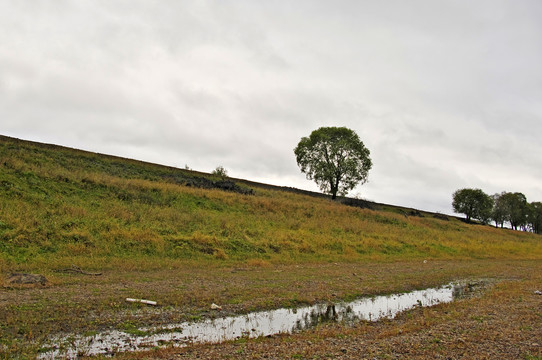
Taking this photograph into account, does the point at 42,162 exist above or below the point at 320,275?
above

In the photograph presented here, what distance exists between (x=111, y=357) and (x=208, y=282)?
26.5 feet

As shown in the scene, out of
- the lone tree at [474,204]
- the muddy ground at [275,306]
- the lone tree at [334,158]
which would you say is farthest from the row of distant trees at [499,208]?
the muddy ground at [275,306]

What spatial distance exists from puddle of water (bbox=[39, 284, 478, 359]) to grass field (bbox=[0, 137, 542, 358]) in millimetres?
604

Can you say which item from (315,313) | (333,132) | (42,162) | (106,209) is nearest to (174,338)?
(315,313)

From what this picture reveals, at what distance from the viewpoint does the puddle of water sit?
7.65m

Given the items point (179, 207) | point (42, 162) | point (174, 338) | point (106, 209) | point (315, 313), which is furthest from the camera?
point (42, 162)

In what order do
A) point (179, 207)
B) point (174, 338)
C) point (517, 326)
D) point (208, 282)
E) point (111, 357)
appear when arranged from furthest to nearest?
point (179, 207) < point (208, 282) < point (517, 326) < point (174, 338) < point (111, 357)

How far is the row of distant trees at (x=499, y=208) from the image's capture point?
310 feet

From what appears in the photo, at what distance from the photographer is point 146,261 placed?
61.6ft

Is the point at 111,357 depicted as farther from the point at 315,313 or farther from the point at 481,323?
the point at 481,323

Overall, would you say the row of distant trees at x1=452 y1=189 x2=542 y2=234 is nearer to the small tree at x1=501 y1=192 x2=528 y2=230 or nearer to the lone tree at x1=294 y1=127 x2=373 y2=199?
the small tree at x1=501 y1=192 x2=528 y2=230

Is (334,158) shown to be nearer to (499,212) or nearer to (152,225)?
(152,225)

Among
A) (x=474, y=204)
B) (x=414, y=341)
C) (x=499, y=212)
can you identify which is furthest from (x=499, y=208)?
(x=414, y=341)

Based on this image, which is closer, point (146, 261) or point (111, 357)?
point (111, 357)
